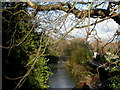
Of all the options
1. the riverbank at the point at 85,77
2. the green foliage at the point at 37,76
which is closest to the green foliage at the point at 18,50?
the green foliage at the point at 37,76

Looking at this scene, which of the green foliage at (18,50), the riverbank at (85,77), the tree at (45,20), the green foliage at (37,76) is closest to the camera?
the tree at (45,20)

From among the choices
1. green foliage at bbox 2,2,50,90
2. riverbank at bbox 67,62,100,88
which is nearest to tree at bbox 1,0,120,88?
green foliage at bbox 2,2,50,90

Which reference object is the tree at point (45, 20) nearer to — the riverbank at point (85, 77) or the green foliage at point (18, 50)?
the green foliage at point (18, 50)

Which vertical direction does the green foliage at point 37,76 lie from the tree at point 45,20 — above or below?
below

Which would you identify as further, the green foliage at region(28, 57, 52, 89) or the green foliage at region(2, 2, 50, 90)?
the green foliage at region(28, 57, 52, 89)

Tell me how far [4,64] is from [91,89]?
534cm

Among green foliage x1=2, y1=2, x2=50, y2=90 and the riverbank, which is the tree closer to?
green foliage x1=2, y1=2, x2=50, y2=90

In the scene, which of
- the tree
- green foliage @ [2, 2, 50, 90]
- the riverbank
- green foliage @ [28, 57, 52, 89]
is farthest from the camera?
green foliage @ [28, 57, 52, 89]

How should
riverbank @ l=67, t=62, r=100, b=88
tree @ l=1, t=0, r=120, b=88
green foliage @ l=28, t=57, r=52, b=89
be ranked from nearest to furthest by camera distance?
tree @ l=1, t=0, r=120, b=88 < riverbank @ l=67, t=62, r=100, b=88 < green foliage @ l=28, t=57, r=52, b=89

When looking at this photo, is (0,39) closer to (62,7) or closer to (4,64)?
(4,64)

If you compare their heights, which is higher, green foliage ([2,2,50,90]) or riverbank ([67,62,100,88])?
green foliage ([2,2,50,90])

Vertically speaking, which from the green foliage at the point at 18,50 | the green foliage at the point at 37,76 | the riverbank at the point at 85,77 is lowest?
the riverbank at the point at 85,77

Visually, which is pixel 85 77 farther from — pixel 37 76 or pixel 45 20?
pixel 45 20

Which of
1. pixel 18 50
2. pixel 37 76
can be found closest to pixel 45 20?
pixel 18 50
